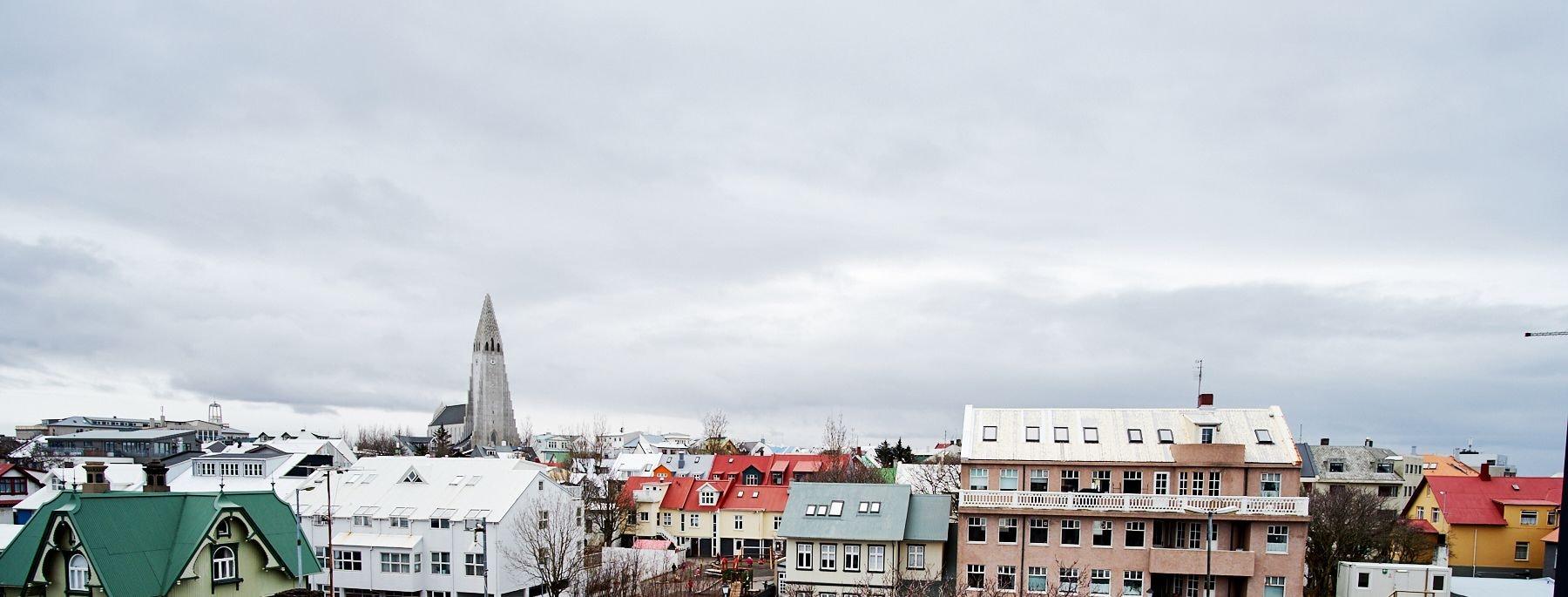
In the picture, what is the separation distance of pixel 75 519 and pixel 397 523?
20.2 m

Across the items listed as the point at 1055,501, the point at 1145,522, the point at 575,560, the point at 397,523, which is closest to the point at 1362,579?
the point at 1145,522

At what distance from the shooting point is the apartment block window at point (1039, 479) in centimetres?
4356

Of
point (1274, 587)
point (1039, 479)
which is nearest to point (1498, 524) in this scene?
point (1274, 587)

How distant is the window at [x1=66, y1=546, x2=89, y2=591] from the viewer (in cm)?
3275

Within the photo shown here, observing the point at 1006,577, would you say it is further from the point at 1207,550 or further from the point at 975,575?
the point at 1207,550

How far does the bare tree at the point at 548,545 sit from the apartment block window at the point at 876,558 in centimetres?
1531

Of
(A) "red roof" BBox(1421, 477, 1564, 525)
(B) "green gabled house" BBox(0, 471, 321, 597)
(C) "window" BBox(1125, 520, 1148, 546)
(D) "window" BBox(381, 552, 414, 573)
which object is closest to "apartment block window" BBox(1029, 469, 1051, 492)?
(C) "window" BBox(1125, 520, 1148, 546)

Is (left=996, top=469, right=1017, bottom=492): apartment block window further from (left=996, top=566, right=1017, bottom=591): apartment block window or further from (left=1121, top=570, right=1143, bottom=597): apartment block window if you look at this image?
(left=1121, top=570, right=1143, bottom=597): apartment block window

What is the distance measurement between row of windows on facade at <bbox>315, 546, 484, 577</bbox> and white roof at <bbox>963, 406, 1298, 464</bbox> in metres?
27.4

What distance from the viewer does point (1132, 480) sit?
42.9 metres

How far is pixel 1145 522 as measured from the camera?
42.2m

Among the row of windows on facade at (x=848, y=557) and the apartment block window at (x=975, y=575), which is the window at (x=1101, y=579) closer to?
the apartment block window at (x=975, y=575)

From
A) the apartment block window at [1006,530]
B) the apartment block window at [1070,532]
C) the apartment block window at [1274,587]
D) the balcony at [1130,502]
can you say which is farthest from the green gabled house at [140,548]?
the apartment block window at [1274,587]

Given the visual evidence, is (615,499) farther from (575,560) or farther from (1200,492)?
(1200,492)
